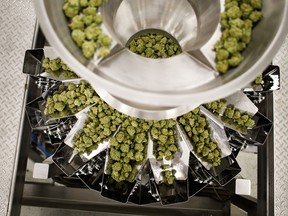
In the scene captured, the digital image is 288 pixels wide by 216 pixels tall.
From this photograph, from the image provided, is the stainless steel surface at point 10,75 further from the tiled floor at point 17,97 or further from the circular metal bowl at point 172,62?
the circular metal bowl at point 172,62

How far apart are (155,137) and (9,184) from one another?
0.47m

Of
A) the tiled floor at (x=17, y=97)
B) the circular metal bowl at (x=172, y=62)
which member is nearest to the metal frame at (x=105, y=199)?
the tiled floor at (x=17, y=97)

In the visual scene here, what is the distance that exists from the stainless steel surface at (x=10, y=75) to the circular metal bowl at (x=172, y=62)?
0.47 metres

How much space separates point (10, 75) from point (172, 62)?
67cm

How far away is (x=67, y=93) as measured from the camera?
3.50 feet

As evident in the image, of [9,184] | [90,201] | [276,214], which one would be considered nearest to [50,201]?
[90,201]

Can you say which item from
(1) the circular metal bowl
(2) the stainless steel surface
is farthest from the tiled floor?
(1) the circular metal bowl

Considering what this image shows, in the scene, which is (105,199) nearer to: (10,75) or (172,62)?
(10,75)

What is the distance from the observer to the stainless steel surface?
1153 millimetres

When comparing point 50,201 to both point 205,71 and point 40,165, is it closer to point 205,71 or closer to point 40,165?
point 40,165

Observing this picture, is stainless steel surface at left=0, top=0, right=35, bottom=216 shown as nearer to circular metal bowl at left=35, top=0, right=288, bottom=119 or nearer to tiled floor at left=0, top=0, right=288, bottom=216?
tiled floor at left=0, top=0, right=288, bottom=216

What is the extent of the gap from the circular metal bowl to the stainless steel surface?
47 centimetres

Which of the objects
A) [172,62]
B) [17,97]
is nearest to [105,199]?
[17,97]

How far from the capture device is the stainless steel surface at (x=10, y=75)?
3.78 ft
